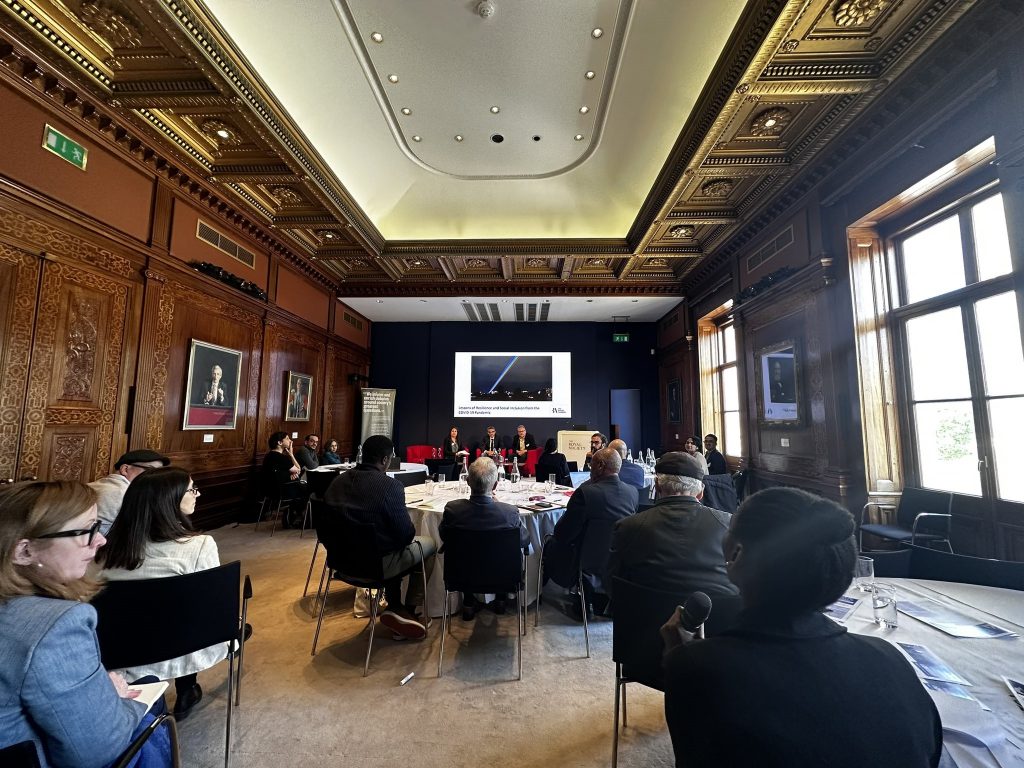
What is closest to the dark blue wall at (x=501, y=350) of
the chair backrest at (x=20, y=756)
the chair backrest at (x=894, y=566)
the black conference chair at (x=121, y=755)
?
the chair backrest at (x=894, y=566)

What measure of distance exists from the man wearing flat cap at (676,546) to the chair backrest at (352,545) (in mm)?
1425

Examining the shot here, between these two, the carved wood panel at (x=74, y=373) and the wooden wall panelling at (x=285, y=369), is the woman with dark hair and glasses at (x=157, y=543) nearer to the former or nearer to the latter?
the carved wood panel at (x=74, y=373)

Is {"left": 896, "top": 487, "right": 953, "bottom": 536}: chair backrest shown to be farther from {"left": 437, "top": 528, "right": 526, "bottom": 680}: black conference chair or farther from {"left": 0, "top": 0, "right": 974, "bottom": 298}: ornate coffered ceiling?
{"left": 437, "top": 528, "right": 526, "bottom": 680}: black conference chair

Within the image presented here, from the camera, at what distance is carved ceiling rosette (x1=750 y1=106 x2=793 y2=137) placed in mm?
4020

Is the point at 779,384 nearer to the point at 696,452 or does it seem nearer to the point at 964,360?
the point at 696,452

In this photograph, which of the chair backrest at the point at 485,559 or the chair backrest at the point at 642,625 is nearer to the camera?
the chair backrest at the point at 642,625

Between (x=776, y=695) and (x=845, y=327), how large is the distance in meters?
4.73

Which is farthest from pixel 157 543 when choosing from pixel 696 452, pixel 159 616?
pixel 696 452

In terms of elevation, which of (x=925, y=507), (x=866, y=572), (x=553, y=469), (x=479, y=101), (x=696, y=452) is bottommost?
(x=925, y=507)

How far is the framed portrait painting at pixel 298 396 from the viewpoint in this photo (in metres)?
7.11

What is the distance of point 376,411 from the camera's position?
9688 mm

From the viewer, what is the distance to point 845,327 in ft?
14.2

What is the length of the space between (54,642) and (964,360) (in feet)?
17.8

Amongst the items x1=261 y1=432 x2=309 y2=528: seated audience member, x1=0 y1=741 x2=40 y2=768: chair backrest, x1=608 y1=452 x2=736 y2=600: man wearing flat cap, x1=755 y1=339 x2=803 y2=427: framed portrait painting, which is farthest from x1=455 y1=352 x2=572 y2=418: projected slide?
x1=0 y1=741 x2=40 y2=768: chair backrest
